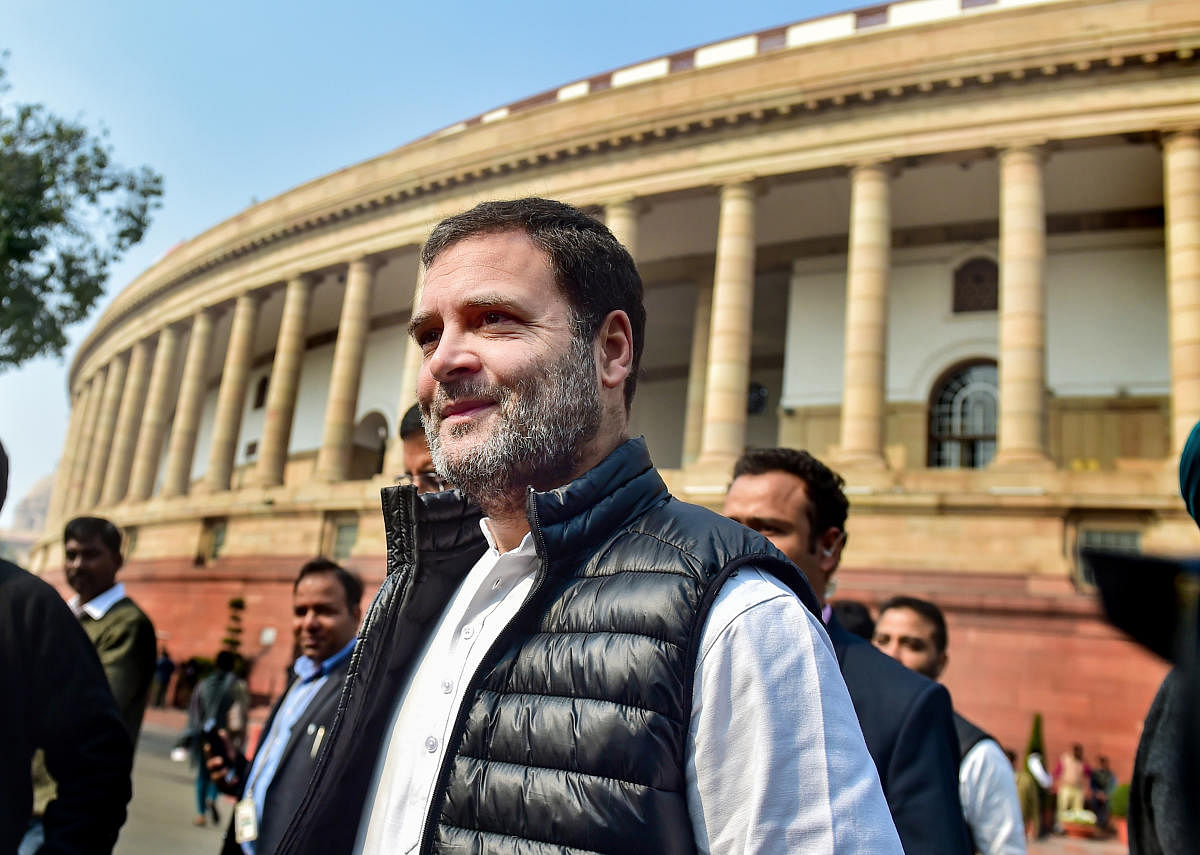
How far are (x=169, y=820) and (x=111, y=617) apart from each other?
6233 millimetres

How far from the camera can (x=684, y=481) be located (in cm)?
2091

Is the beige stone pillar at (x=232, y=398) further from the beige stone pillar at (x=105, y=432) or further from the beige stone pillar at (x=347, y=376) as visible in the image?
the beige stone pillar at (x=105, y=432)

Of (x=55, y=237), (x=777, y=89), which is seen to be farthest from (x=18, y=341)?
(x=777, y=89)

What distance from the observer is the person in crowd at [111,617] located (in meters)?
4.87

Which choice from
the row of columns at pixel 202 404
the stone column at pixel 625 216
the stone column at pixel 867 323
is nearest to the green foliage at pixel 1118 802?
the stone column at pixel 867 323

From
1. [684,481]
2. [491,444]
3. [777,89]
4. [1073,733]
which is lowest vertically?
[1073,733]

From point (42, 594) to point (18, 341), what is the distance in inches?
834

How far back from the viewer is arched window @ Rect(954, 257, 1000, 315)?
23578 millimetres

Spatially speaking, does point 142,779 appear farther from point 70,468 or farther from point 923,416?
point 70,468

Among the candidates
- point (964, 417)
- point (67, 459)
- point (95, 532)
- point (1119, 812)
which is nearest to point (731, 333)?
point (964, 417)

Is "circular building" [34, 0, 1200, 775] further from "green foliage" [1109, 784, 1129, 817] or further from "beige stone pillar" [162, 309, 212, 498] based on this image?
"green foliage" [1109, 784, 1129, 817]

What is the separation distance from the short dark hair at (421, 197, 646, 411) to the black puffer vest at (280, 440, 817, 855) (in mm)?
313

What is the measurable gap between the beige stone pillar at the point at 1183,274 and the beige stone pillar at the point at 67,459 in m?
45.2

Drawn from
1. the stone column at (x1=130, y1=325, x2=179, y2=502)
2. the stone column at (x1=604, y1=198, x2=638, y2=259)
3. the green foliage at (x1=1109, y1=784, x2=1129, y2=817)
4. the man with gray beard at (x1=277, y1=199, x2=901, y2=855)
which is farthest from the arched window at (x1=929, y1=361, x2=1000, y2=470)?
the stone column at (x1=130, y1=325, x2=179, y2=502)
